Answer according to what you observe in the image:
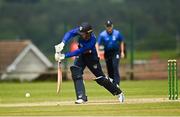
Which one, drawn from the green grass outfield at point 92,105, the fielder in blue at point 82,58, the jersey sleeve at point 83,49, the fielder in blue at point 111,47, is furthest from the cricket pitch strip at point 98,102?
the fielder in blue at point 111,47

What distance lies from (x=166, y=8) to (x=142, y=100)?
66647 millimetres

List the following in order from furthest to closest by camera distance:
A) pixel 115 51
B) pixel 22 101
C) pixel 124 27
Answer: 1. pixel 124 27
2. pixel 115 51
3. pixel 22 101

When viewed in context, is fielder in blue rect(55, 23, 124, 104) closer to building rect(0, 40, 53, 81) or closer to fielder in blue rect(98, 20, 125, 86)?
fielder in blue rect(98, 20, 125, 86)

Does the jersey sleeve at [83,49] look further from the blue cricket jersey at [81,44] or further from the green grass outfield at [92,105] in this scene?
the green grass outfield at [92,105]

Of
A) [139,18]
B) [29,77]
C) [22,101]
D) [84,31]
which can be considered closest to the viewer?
[84,31]

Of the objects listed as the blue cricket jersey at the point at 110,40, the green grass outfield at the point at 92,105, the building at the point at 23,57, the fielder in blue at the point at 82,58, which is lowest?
the green grass outfield at the point at 92,105

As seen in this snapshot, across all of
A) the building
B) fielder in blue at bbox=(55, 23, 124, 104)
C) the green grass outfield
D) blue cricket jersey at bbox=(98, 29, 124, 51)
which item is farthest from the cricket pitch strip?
the building

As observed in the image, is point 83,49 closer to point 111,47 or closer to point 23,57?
point 111,47

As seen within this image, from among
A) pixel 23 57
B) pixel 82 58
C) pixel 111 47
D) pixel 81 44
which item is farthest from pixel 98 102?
pixel 23 57

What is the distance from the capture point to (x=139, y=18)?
285 ft

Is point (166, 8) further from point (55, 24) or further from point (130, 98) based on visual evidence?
point (130, 98)

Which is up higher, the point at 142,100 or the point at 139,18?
the point at 139,18

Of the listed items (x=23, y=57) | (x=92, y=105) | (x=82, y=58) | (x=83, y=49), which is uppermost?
(x=23, y=57)

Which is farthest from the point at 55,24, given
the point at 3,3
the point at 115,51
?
the point at 115,51
